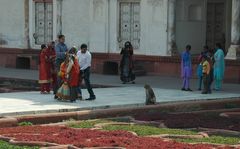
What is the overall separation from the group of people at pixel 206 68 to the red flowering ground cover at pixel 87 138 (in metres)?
7.55

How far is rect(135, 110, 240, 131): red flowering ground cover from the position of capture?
13375mm

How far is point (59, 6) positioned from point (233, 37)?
27.5 feet

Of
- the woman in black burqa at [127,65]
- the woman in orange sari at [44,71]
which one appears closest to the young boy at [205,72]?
the woman in black burqa at [127,65]

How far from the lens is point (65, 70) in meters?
16.3

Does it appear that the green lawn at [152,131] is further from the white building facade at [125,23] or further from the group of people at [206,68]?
the white building facade at [125,23]

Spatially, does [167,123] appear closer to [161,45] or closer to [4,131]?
[4,131]

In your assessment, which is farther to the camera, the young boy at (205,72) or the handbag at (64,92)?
the young boy at (205,72)

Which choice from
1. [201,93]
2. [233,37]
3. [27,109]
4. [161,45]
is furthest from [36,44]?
[27,109]

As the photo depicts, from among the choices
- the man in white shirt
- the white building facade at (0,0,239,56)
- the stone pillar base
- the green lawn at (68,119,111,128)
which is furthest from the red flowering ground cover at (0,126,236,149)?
the white building facade at (0,0,239,56)

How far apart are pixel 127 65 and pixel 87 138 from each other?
11480 millimetres

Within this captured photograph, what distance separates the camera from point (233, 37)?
23.8 metres

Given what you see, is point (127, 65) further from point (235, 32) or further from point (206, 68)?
point (235, 32)

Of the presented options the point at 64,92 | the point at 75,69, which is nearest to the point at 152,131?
the point at 75,69

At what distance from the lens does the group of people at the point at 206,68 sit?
19.2m
